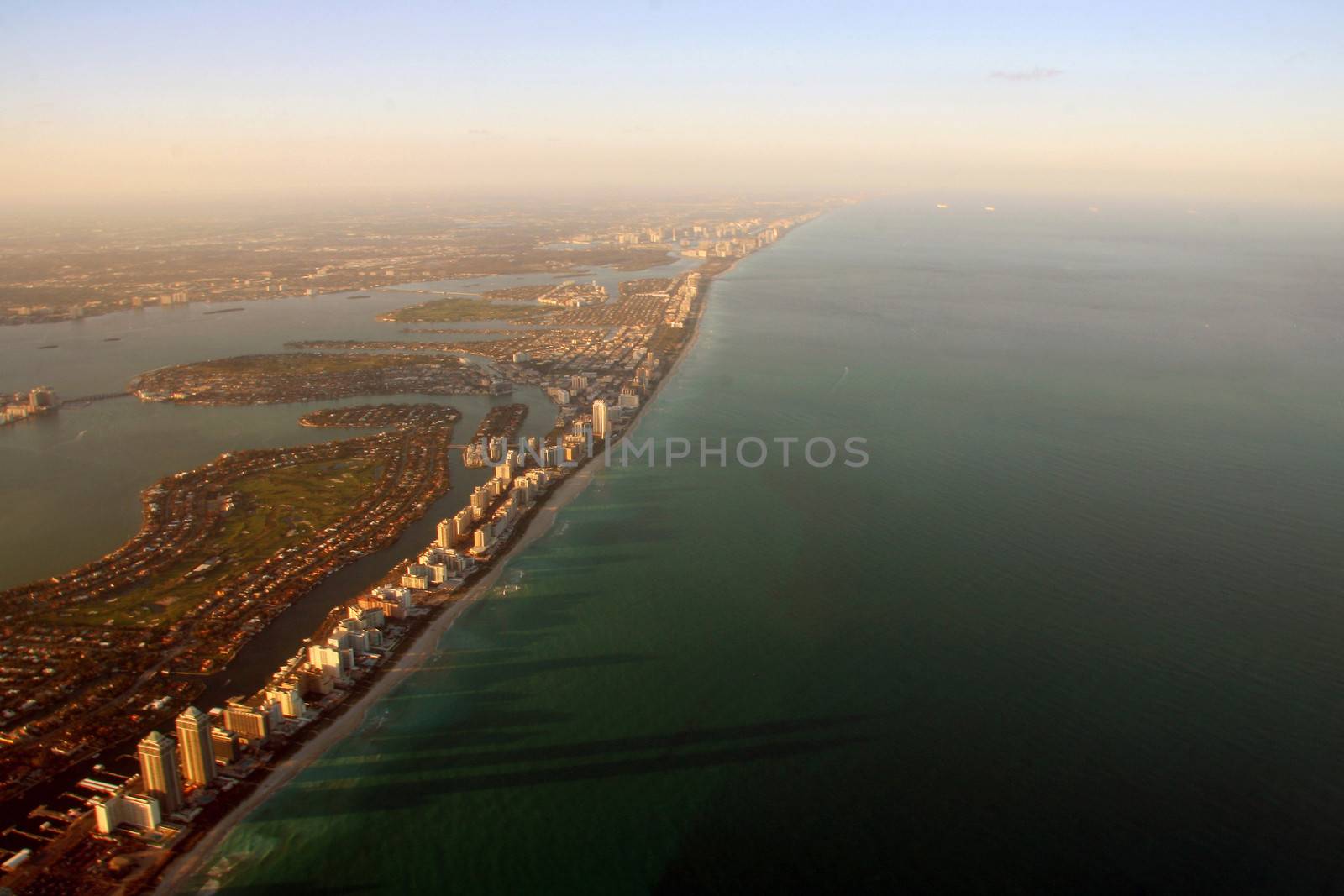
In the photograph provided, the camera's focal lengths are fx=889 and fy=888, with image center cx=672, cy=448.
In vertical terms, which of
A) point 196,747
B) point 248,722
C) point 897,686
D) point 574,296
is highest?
point 574,296

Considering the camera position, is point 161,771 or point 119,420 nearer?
point 161,771

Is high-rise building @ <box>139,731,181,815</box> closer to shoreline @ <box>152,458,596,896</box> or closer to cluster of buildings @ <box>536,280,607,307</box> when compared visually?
shoreline @ <box>152,458,596,896</box>

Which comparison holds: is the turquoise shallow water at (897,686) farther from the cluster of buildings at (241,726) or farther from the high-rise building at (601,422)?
the high-rise building at (601,422)

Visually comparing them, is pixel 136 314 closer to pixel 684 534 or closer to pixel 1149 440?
pixel 684 534

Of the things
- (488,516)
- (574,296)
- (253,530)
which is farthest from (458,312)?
(488,516)

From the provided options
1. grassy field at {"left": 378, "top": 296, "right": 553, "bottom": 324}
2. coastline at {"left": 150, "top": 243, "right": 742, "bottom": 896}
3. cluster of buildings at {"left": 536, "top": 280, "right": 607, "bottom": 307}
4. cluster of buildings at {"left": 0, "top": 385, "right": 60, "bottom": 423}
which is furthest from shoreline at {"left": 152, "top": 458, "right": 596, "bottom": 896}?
cluster of buildings at {"left": 536, "top": 280, "right": 607, "bottom": 307}

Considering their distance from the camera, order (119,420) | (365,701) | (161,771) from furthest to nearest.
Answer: (119,420), (365,701), (161,771)

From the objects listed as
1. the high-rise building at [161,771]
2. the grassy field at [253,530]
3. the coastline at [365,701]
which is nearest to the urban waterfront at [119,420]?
the grassy field at [253,530]

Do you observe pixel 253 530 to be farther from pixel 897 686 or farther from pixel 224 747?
pixel 897 686
